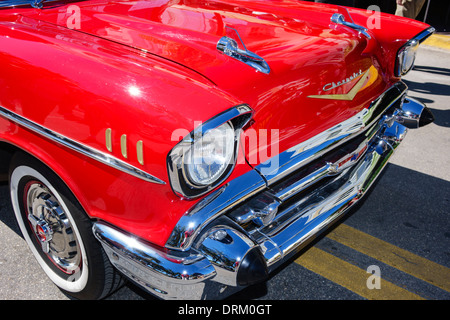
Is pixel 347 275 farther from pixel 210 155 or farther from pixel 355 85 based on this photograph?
pixel 210 155

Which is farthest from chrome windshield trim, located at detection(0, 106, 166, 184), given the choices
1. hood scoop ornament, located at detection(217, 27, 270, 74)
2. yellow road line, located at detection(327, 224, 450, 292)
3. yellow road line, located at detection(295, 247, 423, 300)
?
yellow road line, located at detection(327, 224, 450, 292)

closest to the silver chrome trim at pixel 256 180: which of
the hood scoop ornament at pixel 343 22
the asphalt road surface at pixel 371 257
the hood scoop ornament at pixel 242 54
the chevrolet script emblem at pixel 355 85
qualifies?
the chevrolet script emblem at pixel 355 85

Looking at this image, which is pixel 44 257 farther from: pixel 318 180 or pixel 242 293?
pixel 318 180

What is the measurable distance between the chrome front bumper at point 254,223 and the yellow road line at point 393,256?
43 centimetres

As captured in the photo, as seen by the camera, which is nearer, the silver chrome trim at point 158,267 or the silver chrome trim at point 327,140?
the silver chrome trim at point 158,267

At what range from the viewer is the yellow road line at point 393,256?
7.23ft

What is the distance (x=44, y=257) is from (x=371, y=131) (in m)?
1.74

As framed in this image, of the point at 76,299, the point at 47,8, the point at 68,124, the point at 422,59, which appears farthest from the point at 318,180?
the point at 422,59

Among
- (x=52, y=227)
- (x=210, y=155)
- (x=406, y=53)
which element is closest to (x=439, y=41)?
(x=406, y=53)

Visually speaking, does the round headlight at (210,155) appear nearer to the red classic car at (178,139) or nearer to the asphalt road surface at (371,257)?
the red classic car at (178,139)

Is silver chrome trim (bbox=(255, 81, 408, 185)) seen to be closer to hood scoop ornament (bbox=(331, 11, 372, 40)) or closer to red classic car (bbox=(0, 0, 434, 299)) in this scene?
red classic car (bbox=(0, 0, 434, 299))

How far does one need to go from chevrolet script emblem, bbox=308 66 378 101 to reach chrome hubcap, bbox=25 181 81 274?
1171 millimetres

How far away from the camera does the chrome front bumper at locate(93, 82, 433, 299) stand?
57.2 inches

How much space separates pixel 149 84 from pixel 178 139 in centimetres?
26
